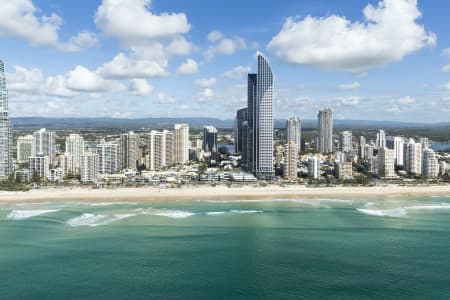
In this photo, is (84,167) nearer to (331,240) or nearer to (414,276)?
(331,240)

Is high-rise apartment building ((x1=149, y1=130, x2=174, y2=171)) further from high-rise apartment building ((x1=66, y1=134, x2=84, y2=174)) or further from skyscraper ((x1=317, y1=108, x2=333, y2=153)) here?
skyscraper ((x1=317, y1=108, x2=333, y2=153))

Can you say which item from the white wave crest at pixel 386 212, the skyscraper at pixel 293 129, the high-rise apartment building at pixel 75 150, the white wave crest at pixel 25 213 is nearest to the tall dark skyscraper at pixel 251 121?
the high-rise apartment building at pixel 75 150

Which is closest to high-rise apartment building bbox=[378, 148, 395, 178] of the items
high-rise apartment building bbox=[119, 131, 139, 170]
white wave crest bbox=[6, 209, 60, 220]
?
high-rise apartment building bbox=[119, 131, 139, 170]

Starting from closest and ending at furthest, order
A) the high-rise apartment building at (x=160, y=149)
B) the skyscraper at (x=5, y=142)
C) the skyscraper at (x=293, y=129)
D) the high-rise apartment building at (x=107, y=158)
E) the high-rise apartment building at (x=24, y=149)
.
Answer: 1. the skyscraper at (x=5, y=142)
2. the high-rise apartment building at (x=107, y=158)
3. the high-rise apartment building at (x=160, y=149)
4. the high-rise apartment building at (x=24, y=149)
5. the skyscraper at (x=293, y=129)

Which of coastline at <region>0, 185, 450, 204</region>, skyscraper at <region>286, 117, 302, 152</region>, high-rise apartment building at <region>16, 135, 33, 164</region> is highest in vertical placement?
skyscraper at <region>286, 117, 302, 152</region>

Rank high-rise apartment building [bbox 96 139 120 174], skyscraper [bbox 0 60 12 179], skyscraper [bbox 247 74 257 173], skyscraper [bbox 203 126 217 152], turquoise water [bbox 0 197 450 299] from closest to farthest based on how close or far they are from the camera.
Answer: turquoise water [bbox 0 197 450 299] → skyscraper [bbox 0 60 12 179] → high-rise apartment building [bbox 96 139 120 174] → skyscraper [bbox 247 74 257 173] → skyscraper [bbox 203 126 217 152]

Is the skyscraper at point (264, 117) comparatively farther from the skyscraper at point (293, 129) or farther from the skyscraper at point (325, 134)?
the skyscraper at point (325, 134)

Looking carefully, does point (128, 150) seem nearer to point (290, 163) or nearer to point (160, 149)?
point (160, 149)
